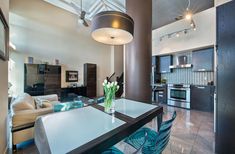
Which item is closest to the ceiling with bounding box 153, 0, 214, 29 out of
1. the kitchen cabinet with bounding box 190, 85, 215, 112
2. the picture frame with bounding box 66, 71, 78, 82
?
the kitchen cabinet with bounding box 190, 85, 215, 112

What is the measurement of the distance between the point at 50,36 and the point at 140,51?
5367mm

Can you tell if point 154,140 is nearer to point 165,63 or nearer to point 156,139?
point 156,139

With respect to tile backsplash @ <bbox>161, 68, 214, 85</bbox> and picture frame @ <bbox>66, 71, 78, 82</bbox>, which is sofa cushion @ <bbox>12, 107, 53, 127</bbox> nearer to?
picture frame @ <bbox>66, 71, 78, 82</bbox>

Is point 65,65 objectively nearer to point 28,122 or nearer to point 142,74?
point 28,122

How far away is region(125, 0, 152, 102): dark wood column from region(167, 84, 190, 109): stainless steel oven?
317cm

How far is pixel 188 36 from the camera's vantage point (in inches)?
195

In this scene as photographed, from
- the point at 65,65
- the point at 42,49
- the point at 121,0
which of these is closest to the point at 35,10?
the point at 42,49

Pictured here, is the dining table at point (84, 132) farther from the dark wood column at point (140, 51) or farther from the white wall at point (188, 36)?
the white wall at point (188, 36)

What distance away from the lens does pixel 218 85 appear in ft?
6.34

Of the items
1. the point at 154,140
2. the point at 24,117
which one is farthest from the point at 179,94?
the point at 24,117

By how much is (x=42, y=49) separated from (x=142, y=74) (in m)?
5.36

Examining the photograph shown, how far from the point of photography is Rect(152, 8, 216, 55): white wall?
14.1ft

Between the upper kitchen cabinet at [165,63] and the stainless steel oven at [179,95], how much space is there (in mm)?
884

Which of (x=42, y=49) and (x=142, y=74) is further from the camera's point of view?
(x=42, y=49)
